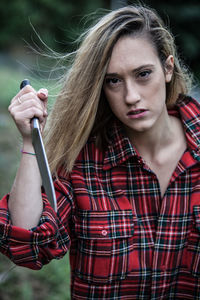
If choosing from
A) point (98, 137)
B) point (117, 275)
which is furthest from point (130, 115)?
point (117, 275)

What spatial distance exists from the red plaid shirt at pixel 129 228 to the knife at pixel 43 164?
0.46 meters

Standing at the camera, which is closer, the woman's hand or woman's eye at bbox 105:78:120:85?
the woman's hand

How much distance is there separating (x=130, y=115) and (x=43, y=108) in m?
0.49

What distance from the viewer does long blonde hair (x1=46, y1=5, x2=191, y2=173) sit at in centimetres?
234

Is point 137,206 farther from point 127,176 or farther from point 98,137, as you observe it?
point 98,137

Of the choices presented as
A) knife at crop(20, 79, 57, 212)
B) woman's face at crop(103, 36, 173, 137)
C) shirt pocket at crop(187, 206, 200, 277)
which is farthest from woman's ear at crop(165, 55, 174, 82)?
knife at crop(20, 79, 57, 212)

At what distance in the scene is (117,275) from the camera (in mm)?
2410

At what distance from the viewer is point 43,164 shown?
6.05ft

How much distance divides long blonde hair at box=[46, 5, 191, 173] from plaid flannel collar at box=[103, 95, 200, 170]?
0.10 metres

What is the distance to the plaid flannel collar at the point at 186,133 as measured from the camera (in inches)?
100

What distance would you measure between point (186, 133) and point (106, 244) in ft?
2.60

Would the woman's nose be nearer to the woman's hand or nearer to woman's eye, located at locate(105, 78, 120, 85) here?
woman's eye, located at locate(105, 78, 120, 85)

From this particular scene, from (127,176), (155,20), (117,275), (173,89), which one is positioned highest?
(155,20)

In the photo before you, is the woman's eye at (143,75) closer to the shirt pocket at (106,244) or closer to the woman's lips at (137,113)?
the woman's lips at (137,113)
